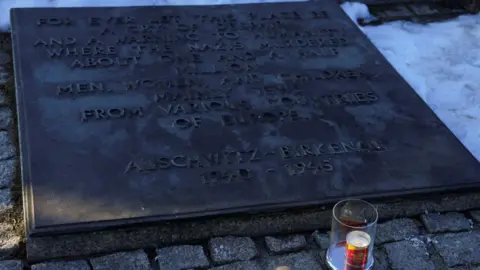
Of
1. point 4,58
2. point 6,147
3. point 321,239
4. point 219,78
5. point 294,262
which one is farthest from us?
point 4,58

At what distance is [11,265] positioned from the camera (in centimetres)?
214

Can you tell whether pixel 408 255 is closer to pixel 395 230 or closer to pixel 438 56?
pixel 395 230

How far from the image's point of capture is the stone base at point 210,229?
2.17 meters

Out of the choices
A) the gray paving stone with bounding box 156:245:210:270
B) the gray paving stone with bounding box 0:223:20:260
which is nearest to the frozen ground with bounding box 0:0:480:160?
the gray paving stone with bounding box 156:245:210:270

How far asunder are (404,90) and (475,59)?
1039 millimetres

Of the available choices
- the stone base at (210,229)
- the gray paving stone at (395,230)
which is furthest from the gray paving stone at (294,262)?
the gray paving stone at (395,230)

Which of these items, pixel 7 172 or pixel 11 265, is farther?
pixel 7 172

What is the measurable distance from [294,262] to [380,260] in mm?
318

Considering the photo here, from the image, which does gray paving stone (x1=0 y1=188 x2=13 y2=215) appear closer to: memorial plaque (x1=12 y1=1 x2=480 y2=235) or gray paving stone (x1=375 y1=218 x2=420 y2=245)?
memorial plaque (x1=12 y1=1 x2=480 y2=235)

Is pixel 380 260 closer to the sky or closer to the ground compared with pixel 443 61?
closer to the ground

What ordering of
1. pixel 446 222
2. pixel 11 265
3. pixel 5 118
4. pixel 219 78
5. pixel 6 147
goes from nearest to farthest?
pixel 11 265 → pixel 446 222 → pixel 6 147 → pixel 5 118 → pixel 219 78

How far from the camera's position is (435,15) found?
4.29 m

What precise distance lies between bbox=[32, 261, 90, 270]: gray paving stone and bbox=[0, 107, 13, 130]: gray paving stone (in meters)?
0.85

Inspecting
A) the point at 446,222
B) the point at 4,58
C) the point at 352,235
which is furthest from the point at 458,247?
the point at 4,58
